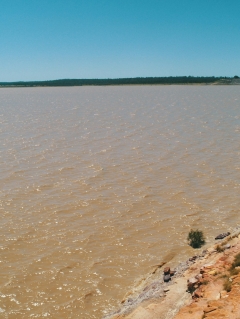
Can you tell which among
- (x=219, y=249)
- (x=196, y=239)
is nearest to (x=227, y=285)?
(x=219, y=249)

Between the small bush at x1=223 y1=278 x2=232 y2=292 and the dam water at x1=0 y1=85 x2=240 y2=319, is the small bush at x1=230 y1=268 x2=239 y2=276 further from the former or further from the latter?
the dam water at x1=0 y1=85 x2=240 y2=319

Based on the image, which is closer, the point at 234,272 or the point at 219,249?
the point at 234,272

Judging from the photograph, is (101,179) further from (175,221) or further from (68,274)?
(68,274)

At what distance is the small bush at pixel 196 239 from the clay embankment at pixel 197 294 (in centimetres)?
190

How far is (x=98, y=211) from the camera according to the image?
13953 millimetres

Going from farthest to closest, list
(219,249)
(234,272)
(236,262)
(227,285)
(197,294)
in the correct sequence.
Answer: (219,249) < (236,262) < (234,272) < (197,294) < (227,285)

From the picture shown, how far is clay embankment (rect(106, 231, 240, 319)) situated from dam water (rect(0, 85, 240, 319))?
130 cm

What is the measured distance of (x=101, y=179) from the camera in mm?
17516

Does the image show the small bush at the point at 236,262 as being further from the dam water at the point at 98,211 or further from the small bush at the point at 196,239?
the small bush at the point at 196,239

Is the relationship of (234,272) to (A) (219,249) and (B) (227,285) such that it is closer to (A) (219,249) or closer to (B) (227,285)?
(B) (227,285)

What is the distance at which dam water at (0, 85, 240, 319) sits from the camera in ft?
30.8

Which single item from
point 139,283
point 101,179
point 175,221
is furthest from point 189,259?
point 101,179

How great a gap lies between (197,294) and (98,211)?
7.33 meters

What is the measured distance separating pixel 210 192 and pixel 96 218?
5.71 m
